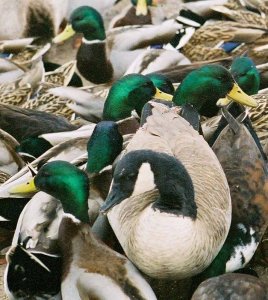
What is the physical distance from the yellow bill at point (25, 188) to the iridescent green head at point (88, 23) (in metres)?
2.57

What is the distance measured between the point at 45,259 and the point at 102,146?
0.91 metres

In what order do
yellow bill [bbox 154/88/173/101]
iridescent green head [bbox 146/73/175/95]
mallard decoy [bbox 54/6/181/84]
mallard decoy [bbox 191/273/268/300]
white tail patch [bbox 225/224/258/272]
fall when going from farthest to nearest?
mallard decoy [bbox 54/6/181/84]
iridescent green head [bbox 146/73/175/95]
yellow bill [bbox 154/88/173/101]
white tail patch [bbox 225/224/258/272]
mallard decoy [bbox 191/273/268/300]

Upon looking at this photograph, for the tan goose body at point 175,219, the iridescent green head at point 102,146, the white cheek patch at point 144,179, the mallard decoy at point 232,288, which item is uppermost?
the white cheek patch at point 144,179

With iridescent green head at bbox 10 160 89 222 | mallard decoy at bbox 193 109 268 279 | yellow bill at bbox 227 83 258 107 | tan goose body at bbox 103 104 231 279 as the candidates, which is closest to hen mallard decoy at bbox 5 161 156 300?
iridescent green head at bbox 10 160 89 222

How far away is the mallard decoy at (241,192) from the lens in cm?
526

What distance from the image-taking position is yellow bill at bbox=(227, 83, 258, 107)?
6148mm

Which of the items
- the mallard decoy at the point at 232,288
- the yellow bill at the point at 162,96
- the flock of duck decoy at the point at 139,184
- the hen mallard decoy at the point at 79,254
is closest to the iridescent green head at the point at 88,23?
the flock of duck decoy at the point at 139,184

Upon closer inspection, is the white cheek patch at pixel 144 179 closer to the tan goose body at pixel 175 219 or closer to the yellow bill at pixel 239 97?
the tan goose body at pixel 175 219

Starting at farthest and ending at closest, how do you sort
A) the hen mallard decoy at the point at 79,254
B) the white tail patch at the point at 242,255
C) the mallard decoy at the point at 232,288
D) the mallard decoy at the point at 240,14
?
the mallard decoy at the point at 240,14, the white tail patch at the point at 242,255, the hen mallard decoy at the point at 79,254, the mallard decoy at the point at 232,288

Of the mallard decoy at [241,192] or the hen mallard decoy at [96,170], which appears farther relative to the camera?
the hen mallard decoy at [96,170]

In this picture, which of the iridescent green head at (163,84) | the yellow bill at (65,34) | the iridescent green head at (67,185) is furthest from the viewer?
the yellow bill at (65,34)

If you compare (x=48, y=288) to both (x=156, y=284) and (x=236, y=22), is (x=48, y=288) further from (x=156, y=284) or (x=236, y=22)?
(x=236, y=22)

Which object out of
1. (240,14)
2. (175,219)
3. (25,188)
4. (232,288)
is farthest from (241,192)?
(240,14)

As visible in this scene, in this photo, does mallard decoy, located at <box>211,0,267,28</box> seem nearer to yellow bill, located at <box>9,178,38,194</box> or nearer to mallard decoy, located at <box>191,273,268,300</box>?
yellow bill, located at <box>9,178,38,194</box>
